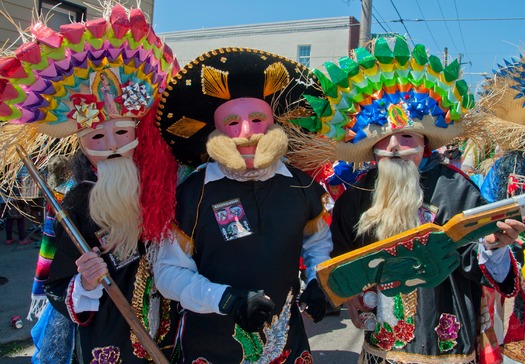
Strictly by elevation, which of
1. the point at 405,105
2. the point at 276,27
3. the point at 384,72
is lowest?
the point at 276,27

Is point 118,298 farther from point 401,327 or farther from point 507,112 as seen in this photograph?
point 507,112

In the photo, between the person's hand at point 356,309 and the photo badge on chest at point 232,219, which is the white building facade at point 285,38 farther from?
the photo badge on chest at point 232,219

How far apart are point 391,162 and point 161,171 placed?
1050 mm

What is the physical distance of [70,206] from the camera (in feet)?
6.79

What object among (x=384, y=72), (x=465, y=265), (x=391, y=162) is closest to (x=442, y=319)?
(x=465, y=265)

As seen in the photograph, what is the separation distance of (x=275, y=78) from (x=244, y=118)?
0.86ft

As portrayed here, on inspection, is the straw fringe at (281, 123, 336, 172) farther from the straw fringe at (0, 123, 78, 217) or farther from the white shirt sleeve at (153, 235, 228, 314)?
the straw fringe at (0, 123, 78, 217)

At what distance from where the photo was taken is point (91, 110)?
201 centimetres

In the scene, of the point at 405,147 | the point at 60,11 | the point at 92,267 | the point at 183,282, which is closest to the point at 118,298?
the point at 92,267

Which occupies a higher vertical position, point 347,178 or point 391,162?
point 391,162

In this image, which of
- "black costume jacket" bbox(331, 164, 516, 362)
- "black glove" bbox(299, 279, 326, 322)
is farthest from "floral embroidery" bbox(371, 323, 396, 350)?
"black glove" bbox(299, 279, 326, 322)

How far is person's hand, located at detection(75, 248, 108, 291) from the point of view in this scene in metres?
1.87

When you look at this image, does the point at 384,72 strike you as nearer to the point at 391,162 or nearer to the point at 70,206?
the point at 391,162

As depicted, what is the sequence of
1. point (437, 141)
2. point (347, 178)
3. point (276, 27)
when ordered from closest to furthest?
point (437, 141), point (347, 178), point (276, 27)
